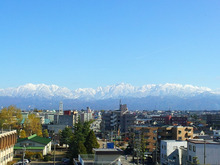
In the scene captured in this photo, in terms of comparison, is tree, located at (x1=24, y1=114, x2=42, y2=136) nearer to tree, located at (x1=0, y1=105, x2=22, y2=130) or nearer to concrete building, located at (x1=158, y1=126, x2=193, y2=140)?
tree, located at (x1=0, y1=105, x2=22, y2=130)

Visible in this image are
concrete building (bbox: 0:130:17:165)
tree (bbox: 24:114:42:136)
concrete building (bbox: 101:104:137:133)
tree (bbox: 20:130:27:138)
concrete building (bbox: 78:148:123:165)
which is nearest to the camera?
concrete building (bbox: 78:148:123:165)

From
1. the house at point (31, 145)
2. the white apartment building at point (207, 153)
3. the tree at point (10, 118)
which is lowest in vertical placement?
the house at point (31, 145)

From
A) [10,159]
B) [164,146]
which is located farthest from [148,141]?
[10,159]

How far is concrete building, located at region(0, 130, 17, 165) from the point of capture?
40031mm

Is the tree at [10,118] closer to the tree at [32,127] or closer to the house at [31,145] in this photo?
the tree at [32,127]

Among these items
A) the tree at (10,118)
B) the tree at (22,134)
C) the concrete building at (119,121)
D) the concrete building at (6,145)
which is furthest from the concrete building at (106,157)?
the concrete building at (119,121)

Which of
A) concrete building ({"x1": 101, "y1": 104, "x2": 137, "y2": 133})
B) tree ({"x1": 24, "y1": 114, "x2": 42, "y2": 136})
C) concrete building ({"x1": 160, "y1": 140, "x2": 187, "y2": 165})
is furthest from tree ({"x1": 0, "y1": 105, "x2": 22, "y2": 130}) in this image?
concrete building ({"x1": 101, "y1": 104, "x2": 137, "y2": 133})

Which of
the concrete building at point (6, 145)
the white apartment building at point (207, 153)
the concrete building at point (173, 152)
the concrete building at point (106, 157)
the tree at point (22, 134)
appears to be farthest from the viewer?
the tree at point (22, 134)

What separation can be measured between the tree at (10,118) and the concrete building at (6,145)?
A: 636 inches

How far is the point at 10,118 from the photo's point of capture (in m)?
63.2

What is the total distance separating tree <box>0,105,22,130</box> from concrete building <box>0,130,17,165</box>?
1615cm

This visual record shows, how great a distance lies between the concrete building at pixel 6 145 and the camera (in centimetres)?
4003

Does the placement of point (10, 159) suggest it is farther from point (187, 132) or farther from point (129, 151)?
point (187, 132)

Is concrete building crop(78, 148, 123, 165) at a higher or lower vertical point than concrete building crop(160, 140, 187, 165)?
higher
